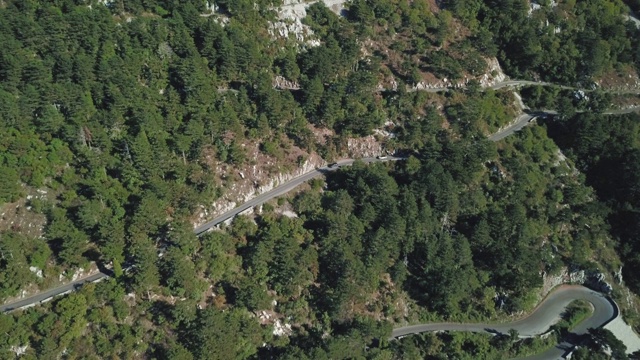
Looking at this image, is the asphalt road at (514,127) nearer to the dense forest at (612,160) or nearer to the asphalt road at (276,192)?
the dense forest at (612,160)

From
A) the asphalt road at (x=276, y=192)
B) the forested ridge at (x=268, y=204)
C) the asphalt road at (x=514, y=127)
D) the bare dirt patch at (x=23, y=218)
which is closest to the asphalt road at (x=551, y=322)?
the forested ridge at (x=268, y=204)

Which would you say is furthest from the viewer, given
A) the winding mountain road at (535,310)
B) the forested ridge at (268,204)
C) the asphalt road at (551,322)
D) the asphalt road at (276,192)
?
the asphalt road at (276,192)

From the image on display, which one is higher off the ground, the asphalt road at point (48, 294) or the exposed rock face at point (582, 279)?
the exposed rock face at point (582, 279)

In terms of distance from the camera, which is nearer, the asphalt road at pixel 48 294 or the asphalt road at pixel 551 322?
the asphalt road at pixel 48 294

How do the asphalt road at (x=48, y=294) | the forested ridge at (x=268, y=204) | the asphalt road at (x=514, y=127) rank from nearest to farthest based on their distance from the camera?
the asphalt road at (x=48, y=294) < the forested ridge at (x=268, y=204) < the asphalt road at (x=514, y=127)

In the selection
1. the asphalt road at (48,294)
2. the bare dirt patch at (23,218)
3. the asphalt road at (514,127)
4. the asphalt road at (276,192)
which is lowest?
the asphalt road at (48,294)
